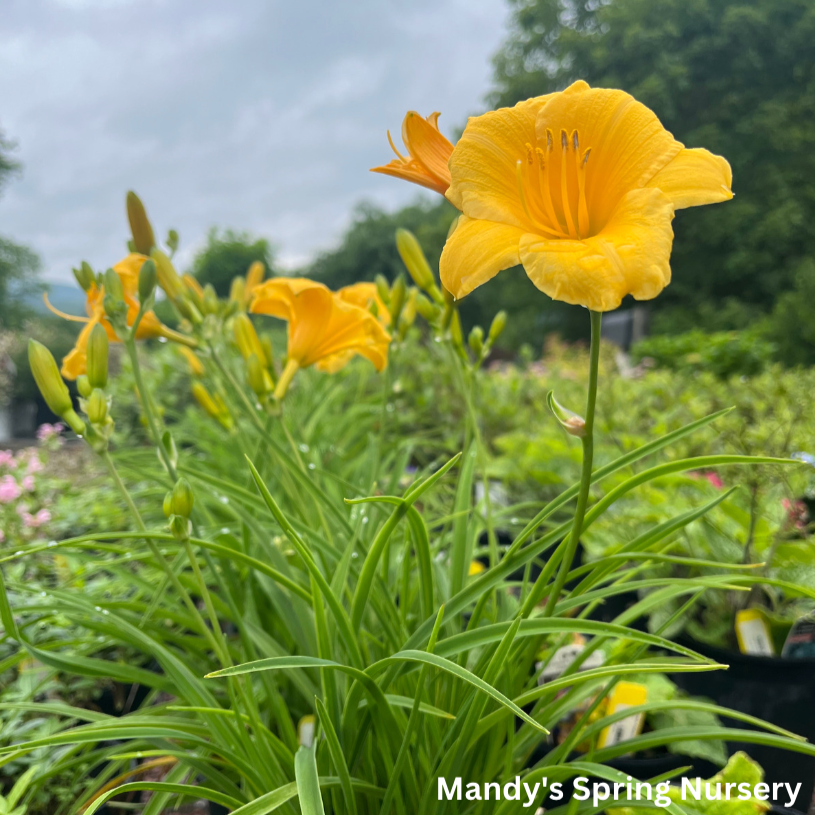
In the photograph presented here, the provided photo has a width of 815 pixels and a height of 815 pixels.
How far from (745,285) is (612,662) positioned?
706 inches

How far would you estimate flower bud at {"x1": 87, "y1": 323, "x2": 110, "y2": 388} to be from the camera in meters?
0.80

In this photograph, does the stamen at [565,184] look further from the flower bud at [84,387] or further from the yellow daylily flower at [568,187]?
the flower bud at [84,387]

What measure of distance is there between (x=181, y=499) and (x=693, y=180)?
667 mm

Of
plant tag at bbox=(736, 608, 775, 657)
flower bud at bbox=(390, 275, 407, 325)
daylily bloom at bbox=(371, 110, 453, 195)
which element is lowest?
plant tag at bbox=(736, 608, 775, 657)

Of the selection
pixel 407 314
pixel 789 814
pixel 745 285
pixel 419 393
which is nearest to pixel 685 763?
pixel 789 814

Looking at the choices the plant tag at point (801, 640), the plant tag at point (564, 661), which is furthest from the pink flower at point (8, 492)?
the plant tag at point (801, 640)

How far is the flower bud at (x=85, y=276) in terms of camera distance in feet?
3.26

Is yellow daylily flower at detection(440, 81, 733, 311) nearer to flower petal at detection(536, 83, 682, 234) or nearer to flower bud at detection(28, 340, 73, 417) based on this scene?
flower petal at detection(536, 83, 682, 234)

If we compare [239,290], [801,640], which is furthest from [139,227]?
[801,640]

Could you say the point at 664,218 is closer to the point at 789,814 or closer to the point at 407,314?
the point at 407,314

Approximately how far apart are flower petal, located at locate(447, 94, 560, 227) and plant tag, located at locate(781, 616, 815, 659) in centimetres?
121

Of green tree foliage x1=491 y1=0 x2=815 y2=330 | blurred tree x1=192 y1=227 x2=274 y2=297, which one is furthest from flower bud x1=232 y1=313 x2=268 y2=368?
blurred tree x1=192 y1=227 x2=274 y2=297

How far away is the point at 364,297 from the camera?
49.3 inches

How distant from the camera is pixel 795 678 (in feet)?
3.84
